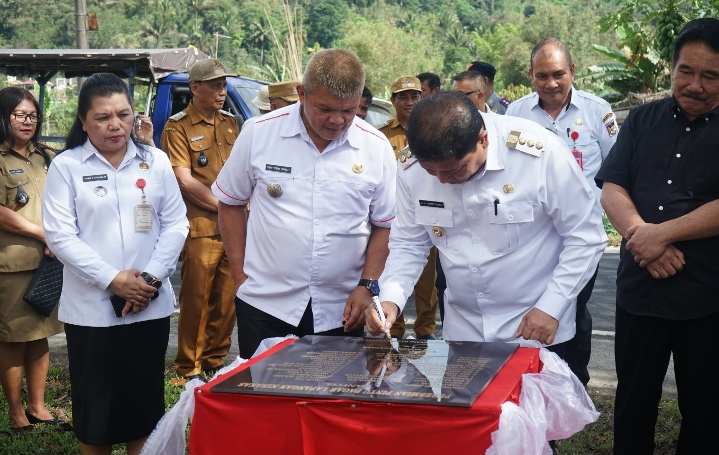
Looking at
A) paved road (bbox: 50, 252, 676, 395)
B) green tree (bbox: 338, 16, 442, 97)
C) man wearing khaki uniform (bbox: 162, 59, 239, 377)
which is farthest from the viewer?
green tree (bbox: 338, 16, 442, 97)

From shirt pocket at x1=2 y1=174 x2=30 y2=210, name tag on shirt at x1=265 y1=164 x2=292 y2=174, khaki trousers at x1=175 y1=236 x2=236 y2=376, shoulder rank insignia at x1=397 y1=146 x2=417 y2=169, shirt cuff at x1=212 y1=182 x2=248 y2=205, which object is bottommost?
khaki trousers at x1=175 y1=236 x2=236 y2=376

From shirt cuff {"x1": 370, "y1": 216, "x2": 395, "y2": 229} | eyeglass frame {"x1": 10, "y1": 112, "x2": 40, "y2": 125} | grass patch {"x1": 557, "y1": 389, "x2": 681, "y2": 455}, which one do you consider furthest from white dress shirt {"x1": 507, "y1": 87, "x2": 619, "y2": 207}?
eyeglass frame {"x1": 10, "y1": 112, "x2": 40, "y2": 125}

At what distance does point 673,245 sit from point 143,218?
204cm

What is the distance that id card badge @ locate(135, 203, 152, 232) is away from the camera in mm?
3551

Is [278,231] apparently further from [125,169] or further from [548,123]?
[548,123]

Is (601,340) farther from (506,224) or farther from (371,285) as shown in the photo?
(506,224)

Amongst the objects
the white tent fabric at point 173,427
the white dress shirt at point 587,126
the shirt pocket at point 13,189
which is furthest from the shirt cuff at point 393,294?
the shirt pocket at point 13,189

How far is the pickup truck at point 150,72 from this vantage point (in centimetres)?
902

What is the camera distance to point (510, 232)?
2.90m

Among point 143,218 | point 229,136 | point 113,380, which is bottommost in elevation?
point 113,380

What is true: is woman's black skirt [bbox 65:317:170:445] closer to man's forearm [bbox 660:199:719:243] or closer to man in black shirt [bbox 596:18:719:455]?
man in black shirt [bbox 596:18:719:455]

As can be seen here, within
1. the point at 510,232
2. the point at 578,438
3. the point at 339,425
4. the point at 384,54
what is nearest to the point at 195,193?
the point at 578,438

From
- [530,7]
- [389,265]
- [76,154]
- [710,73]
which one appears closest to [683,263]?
[710,73]

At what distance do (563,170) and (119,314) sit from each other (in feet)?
5.93
